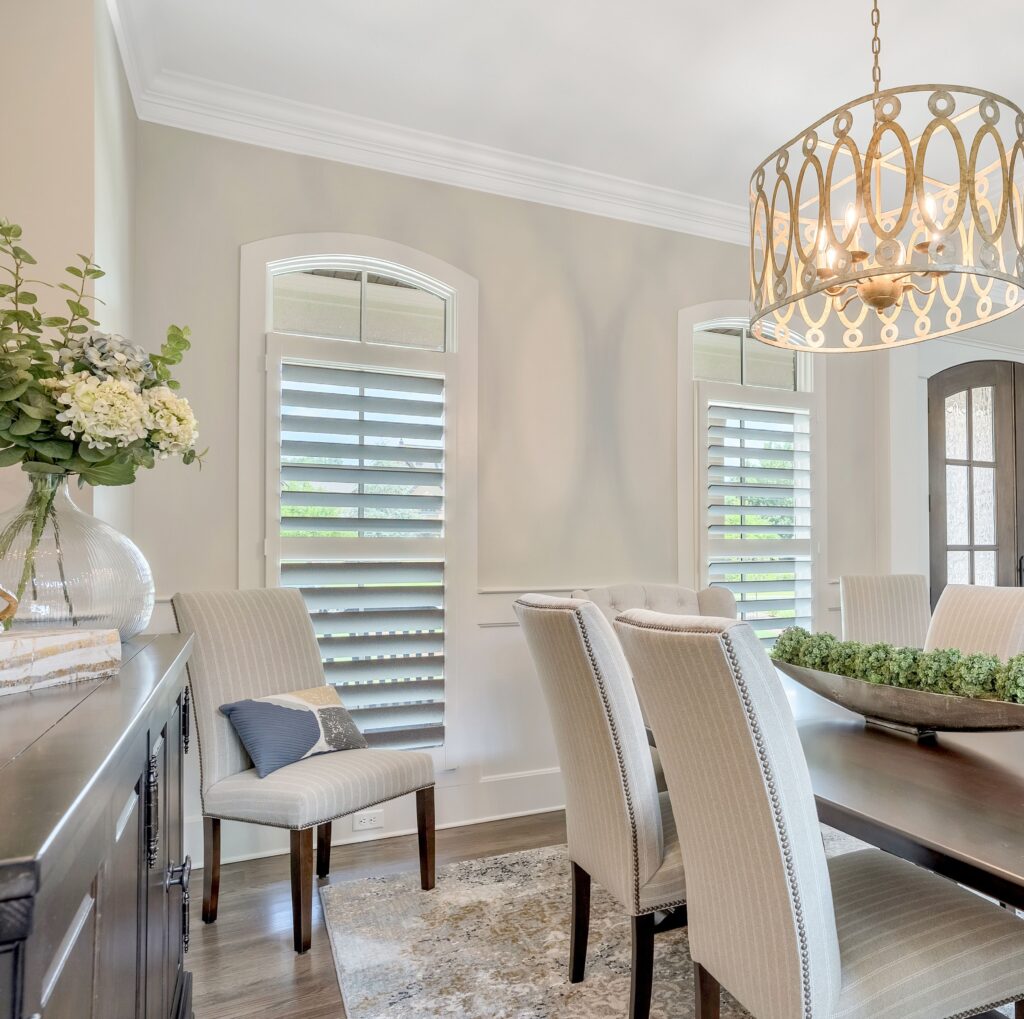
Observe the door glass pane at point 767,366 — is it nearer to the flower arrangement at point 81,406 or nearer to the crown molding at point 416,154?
the crown molding at point 416,154

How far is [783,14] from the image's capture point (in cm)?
241

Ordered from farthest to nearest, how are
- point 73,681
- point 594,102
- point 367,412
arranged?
point 367,412, point 594,102, point 73,681

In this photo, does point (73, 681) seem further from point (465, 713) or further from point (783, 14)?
point (783, 14)

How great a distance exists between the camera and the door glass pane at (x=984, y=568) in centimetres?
468

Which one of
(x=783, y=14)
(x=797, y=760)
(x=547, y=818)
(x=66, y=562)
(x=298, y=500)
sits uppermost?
(x=783, y=14)

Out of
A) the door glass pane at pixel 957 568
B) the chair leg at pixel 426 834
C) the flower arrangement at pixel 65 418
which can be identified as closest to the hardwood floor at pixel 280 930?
the chair leg at pixel 426 834

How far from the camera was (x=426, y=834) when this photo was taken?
2.51 meters

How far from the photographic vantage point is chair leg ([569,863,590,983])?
76.7 inches

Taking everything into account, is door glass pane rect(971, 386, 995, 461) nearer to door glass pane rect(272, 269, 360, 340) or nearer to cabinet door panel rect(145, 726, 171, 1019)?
door glass pane rect(272, 269, 360, 340)

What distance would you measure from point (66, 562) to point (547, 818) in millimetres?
2496

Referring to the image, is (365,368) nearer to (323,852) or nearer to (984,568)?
(323,852)

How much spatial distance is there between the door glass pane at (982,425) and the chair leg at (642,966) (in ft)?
13.8

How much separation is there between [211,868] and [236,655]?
0.67 m

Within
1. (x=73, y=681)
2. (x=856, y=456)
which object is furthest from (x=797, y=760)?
(x=856, y=456)
